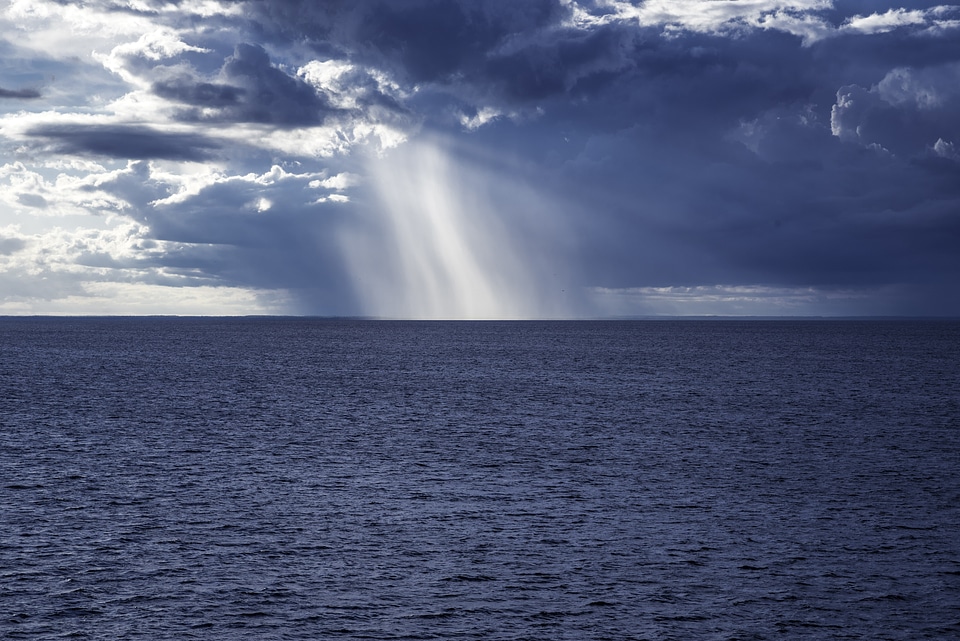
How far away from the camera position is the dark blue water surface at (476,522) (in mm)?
28438

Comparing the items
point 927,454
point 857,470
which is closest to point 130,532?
point 857,470

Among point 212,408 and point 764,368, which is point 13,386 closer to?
point 212,408

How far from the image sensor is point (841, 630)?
27375 millimetres

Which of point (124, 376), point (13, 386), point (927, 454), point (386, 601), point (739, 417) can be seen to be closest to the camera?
point (386, 601)

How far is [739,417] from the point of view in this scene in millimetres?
82938

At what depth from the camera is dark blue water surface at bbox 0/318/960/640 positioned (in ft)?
93.3

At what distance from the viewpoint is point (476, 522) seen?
39781 mm

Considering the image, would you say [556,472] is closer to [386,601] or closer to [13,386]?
[386,601]

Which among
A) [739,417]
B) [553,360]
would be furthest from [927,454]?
[553,360]

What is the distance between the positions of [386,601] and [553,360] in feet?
494

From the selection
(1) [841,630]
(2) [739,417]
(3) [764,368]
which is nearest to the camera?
(1) [841,630]

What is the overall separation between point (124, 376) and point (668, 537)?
350 feet

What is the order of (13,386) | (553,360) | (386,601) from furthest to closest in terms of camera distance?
(553,360) < (13,386) < (386,601)

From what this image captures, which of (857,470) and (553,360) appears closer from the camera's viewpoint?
(857,470)
